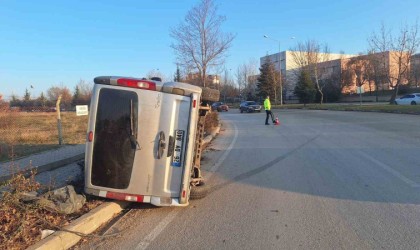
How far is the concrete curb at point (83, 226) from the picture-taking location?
14.7 ft

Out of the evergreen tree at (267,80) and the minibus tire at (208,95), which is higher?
the evergreen tree at (267,80)

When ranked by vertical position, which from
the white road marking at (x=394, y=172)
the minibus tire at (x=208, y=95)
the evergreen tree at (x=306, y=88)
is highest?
the evergreen tree at (x=306, y=88)

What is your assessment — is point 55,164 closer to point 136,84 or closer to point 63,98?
point 136,84

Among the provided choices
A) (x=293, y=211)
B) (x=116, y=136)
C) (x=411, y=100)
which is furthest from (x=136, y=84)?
(x=411, y=100)

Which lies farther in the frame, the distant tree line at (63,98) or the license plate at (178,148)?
the distant tree line at (63,98)

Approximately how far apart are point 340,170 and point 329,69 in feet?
287

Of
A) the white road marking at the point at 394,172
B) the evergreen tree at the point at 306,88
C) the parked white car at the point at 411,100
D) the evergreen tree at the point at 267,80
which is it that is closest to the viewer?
the white road marking at the point at 394,172

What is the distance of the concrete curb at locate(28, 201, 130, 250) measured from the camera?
448 centimetres

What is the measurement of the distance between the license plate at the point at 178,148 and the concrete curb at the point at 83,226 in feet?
4.02

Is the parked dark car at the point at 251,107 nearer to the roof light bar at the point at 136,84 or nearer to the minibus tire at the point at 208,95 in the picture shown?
the minibus tire at the point at 208,95

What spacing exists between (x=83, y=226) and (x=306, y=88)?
238ft

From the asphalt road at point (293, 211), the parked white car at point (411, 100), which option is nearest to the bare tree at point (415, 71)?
the parked white car at point (411, 100)

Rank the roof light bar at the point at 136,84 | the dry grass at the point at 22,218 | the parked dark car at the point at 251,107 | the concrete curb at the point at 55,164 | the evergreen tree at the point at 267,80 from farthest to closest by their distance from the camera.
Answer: the evergreen tree at the point at 267,80
the parked dark car at the point at 251,107
the concrete curb at the point at 55,164
the roof light bar at the point at 136,84
the dry grass at the point at 22,218

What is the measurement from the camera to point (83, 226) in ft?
16.8
